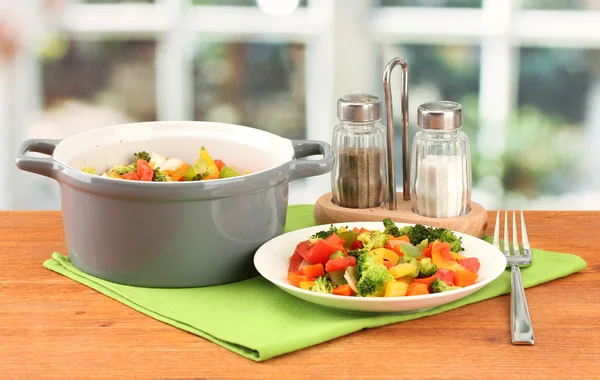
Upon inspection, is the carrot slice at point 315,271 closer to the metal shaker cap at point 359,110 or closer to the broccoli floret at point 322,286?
the broccoli floret at point 322,286

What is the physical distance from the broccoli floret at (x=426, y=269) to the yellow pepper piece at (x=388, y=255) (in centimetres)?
4

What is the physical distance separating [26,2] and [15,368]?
Answer: 2.70m

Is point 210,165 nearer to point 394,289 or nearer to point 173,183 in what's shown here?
point 173,183

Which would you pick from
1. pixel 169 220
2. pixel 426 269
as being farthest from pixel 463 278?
pixel 169 220

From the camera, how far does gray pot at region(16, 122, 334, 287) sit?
4.03ft

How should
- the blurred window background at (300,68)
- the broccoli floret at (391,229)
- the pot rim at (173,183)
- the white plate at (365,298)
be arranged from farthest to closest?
the blurred window background at (300,68)
the broccoli floret at (391,229)
the pot rim at (173,183)
the white plate at (365,298)

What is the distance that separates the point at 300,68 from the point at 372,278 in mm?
2306

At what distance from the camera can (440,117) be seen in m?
1.49

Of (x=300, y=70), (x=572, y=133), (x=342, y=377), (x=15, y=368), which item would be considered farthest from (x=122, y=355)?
(x=572, y=133)

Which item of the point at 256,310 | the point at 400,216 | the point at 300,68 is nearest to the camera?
the point at 256,310

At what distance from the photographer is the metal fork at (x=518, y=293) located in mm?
1092

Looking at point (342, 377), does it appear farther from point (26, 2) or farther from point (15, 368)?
point (26, 2)

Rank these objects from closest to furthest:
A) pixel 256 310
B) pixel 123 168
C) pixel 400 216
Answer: pixel 256 310 < pixel 123 168 < pixel 400 216

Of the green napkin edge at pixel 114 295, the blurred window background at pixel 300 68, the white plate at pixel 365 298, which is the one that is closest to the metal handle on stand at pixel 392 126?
the white plate at pixel 365 298
